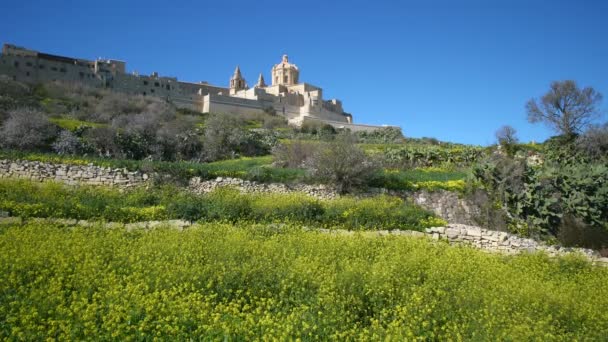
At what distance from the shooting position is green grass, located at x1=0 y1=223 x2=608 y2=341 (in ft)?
19.8

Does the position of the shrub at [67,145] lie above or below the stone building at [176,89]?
below

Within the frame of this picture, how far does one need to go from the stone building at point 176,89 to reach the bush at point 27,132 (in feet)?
104

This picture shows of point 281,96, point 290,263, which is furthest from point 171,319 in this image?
point 281,96

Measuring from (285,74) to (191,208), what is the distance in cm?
7977

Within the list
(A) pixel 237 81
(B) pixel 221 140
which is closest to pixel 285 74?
(A) pixel 237 81

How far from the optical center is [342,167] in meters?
19.3

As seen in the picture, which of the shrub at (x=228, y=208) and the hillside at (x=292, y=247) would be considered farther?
the shrub at (x=228, y=208)

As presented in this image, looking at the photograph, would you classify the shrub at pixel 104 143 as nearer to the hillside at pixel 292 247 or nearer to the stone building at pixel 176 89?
the hillside at pixel 292 247

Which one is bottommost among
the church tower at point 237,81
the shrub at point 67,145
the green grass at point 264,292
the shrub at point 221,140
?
the green grass at point 264,292

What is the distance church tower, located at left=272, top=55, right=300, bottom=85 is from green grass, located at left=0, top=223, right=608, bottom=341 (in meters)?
81.9

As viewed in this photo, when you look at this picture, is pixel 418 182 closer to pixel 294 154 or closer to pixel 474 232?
pixel 474 232

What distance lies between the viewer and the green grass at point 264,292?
6039mm

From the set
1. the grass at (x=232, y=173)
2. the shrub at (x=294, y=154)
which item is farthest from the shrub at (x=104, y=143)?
the shrub at (x=294, y=154)

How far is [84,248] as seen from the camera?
9.12m
